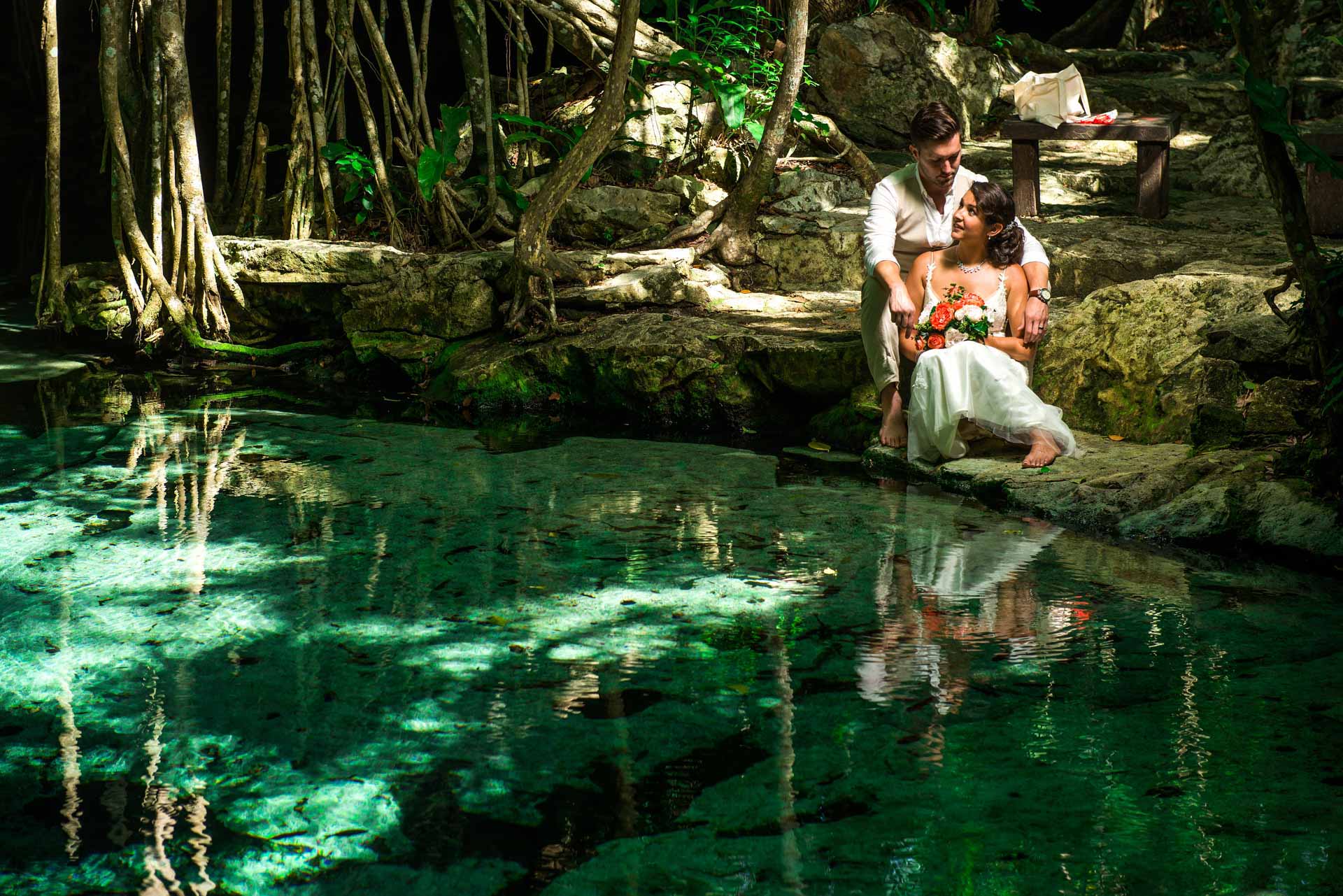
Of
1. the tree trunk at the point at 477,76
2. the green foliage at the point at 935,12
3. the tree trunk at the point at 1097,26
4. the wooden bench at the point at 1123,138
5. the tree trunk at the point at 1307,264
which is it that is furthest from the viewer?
the tree trunk at the point at 1097,26

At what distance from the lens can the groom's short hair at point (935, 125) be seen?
4473 mm

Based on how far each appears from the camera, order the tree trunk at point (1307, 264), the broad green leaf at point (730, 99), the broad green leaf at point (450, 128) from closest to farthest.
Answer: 1. the tree trunk at point (1307, 264)
2. the broad green leaf at point (450, 128)
3. the broad green leaf at point (730, 99)

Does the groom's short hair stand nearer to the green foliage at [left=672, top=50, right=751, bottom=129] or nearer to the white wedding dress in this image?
the white wedding dress

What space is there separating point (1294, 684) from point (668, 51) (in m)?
5.78

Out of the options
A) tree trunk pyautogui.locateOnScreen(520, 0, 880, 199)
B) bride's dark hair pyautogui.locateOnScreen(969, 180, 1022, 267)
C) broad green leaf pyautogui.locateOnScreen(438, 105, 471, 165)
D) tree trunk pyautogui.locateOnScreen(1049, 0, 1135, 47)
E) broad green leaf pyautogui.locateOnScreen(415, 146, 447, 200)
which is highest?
tree trunk pyautogui.locateOnScreen(1049, 0, 1135, 47)

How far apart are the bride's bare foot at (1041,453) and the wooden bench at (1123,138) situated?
288 centimetres

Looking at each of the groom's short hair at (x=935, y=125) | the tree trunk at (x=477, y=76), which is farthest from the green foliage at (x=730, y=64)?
the groom's short hair at (x=935, y=125)

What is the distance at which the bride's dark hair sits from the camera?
442 cm

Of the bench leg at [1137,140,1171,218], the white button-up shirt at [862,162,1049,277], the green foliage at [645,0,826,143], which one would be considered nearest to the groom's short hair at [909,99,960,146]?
the white button-up shirt at [862,162,1049,277]

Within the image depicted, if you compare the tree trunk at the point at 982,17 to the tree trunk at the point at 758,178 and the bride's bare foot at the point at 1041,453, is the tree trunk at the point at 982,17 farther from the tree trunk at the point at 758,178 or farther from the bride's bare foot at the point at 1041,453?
the bride's bare foot at the point at 1041,453

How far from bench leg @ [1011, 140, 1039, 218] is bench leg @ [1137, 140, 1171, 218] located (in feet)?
1.85

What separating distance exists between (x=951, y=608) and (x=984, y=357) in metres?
1.45

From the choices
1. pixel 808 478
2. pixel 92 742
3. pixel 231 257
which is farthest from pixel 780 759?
pixel 231 257

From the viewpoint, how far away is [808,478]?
4742 millimetres
